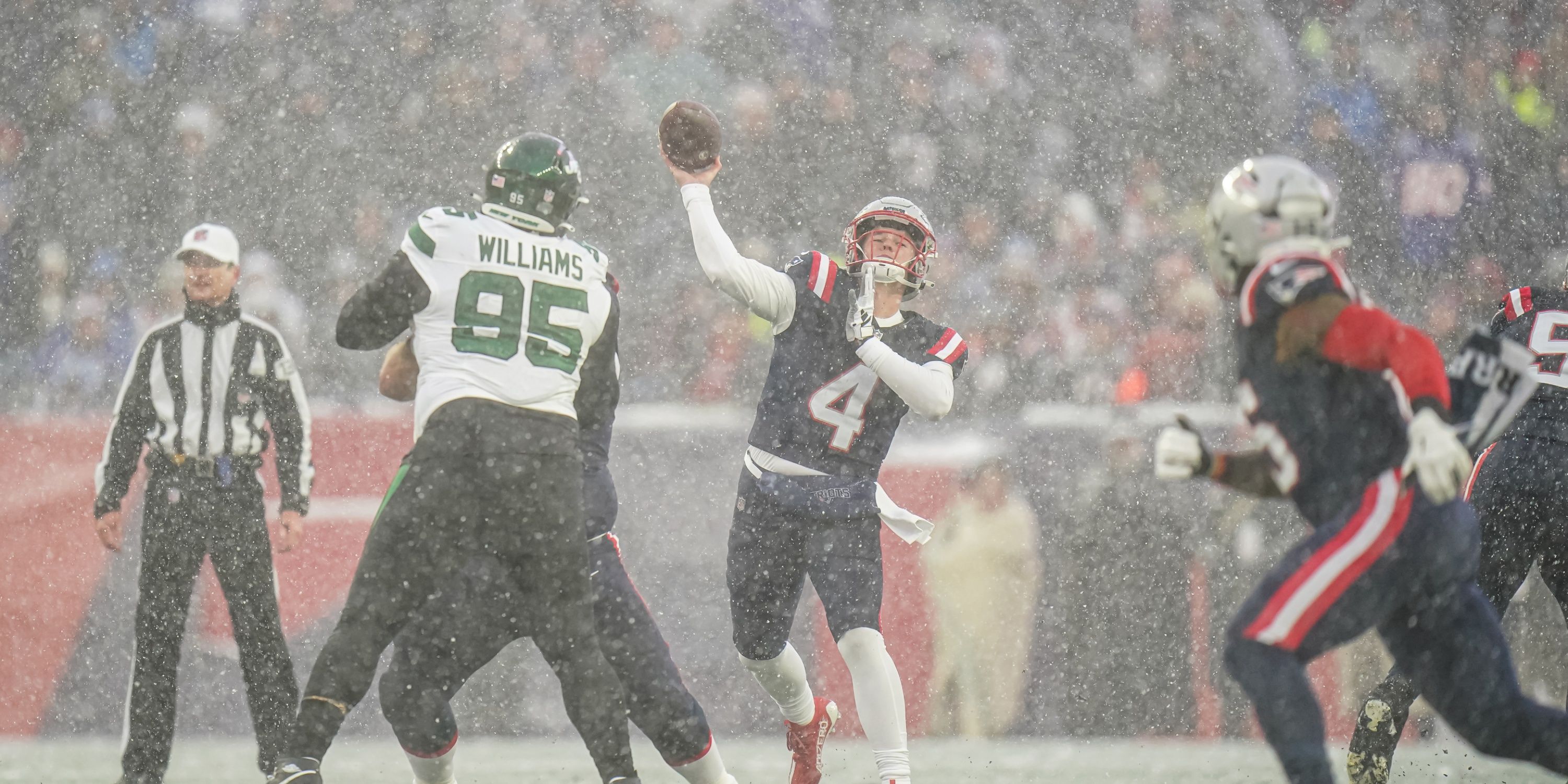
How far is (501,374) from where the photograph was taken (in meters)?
3.35

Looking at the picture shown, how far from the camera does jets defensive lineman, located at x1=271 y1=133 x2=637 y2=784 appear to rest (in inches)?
127

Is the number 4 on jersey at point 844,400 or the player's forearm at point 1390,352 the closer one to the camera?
the player's forearm at point 1390,352

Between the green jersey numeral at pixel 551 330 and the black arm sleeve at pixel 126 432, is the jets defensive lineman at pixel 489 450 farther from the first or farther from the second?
the black arm sleeve at pixel 126 432

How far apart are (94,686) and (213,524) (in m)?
1.89

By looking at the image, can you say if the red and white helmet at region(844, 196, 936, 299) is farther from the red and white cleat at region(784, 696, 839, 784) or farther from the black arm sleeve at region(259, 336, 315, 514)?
the black arm sleeve at region(259, 336, 315, 514)

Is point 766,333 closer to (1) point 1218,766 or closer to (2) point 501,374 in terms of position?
(1) point 1218,766

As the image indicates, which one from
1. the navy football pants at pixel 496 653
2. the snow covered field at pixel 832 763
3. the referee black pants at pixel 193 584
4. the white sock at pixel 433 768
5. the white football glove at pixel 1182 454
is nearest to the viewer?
the white football glove at pixel 1182 454

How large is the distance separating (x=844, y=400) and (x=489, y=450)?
129 cm

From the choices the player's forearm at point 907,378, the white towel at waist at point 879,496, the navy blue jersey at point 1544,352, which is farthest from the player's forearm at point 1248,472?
the navy blue jersey at point 1544,352

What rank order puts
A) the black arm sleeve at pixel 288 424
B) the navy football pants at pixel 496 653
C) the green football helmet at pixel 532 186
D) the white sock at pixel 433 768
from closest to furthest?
the green football helmet at pixel 532 186, the navy football pants at pixel 496 653, the white sock at pixel 433 768, the black arm sleeve at pixel 288 424

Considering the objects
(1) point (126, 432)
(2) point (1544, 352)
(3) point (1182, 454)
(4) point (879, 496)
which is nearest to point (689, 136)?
(4) point (879, 496)

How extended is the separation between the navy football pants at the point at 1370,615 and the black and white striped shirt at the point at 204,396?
3371mm

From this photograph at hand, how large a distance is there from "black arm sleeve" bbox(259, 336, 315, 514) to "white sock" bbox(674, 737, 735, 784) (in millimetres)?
1978

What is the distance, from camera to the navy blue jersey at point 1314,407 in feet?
9.34
